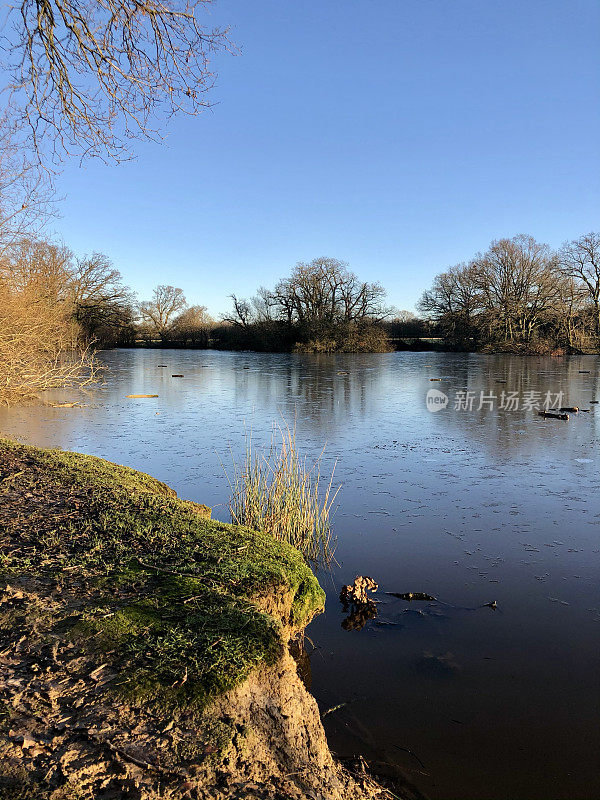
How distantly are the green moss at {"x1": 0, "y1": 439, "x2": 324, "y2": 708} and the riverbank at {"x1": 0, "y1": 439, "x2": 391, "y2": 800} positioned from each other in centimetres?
1

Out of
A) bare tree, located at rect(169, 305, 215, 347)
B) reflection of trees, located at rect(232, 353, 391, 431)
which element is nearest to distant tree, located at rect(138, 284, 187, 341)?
bare tree, located at rect(169, 305, 215, 347)

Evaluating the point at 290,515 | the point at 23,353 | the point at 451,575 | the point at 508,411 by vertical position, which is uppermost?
the point at 23,353

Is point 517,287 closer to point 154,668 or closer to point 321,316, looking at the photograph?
point 321,316

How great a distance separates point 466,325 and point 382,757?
1818 inches

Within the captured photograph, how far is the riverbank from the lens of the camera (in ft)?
6.21

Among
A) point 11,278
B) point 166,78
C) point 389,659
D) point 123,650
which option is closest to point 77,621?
point 123,650

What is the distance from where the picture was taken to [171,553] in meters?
3.65

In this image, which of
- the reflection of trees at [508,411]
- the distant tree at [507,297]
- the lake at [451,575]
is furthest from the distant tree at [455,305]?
the lake at [451,575]

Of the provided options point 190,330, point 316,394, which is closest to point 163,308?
point 190,330

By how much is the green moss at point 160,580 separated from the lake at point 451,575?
673 mm

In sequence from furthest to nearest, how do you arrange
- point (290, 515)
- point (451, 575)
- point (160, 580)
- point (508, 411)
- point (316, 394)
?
point (316, 394)
point (508, 411)
point (290, 515)
point (451, 575)
point (160, 580)

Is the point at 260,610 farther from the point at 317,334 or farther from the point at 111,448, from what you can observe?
the point at 317,334

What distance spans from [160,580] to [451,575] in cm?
251

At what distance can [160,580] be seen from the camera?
10.6 ft
